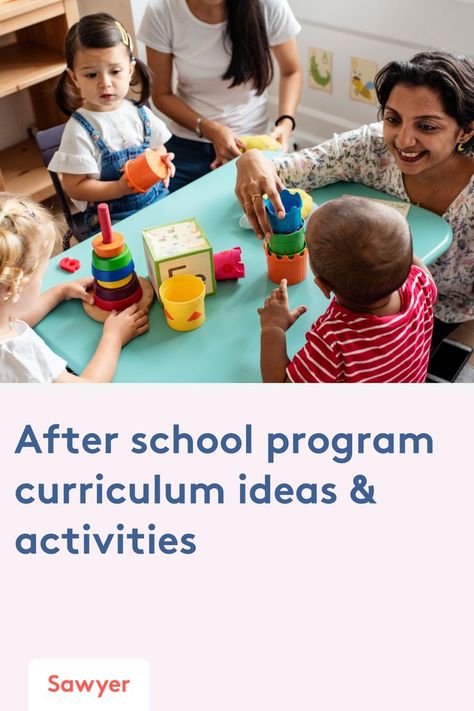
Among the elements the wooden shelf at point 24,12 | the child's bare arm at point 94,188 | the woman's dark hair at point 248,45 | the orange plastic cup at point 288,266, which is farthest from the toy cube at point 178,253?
the wooden shelf at point 24,12

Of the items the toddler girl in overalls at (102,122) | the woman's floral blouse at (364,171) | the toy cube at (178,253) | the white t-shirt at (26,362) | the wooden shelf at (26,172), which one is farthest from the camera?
the wooden shelf at (26,172)

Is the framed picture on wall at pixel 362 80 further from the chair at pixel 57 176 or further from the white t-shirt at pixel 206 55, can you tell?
the chair at pixel 57 176

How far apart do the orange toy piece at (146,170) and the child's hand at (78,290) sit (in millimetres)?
405

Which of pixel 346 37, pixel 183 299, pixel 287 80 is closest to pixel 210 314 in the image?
pixel 183 299

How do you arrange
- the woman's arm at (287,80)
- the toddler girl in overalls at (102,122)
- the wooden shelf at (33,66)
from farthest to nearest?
the wooden shelf at (33,66)
the woman's arm at (287,80)
the toddler girl in overalls at (102,122)

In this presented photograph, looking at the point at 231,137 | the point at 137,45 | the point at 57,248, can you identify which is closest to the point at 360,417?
the point at 231,137

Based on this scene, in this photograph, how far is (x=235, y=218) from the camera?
1587mm

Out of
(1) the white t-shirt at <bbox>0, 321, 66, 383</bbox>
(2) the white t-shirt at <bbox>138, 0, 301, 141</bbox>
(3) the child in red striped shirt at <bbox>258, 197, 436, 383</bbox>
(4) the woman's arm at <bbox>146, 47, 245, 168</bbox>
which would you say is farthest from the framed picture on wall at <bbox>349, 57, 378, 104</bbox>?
(1) the white t-shirt at <bbox>0, 321, 66, 383</bbox>

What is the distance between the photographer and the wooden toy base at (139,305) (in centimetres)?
136

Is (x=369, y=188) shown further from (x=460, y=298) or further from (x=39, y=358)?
(x=39, y=358)

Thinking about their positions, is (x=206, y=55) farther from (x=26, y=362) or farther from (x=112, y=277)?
(x=26, y=362)

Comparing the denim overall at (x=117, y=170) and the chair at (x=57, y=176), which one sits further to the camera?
the chair at (x=57, y=176)

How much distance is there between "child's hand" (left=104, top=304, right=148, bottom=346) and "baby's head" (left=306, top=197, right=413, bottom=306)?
0.39 meters

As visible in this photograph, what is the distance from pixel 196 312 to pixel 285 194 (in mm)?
Result: 348
